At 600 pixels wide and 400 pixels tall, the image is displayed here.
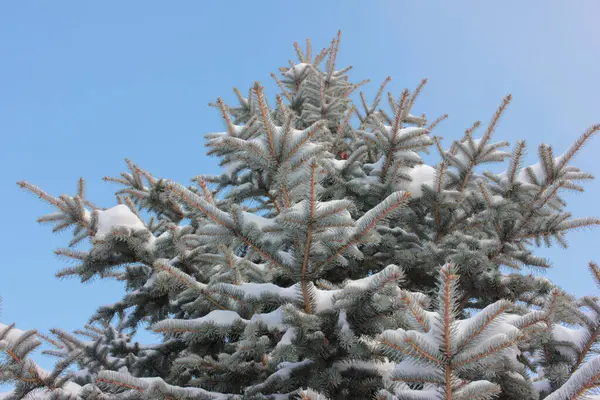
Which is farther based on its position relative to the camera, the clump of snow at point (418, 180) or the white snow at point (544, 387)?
the clump of snow at point (418, 180)

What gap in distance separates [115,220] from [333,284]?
84.4 inches

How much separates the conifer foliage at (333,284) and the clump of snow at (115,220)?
0.02m

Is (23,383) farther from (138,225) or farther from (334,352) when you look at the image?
(334,352)

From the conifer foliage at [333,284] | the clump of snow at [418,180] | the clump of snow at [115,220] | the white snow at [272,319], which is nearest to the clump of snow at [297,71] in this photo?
the conifer foliage at [333,284]

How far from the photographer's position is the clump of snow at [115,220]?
4230 millimetres

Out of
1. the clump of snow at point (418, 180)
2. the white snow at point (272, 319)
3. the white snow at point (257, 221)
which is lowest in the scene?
the white snow at point (272, 319)

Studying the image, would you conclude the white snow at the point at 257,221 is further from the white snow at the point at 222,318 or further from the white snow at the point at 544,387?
the white snow at the point at 544,387

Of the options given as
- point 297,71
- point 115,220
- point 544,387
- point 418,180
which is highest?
point 297,71

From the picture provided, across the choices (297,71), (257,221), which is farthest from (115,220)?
(297,71)

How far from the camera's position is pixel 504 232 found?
408 centimetres

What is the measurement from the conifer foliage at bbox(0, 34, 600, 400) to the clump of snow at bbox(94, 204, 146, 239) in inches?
0.6

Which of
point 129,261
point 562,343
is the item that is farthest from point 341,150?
point 562,343

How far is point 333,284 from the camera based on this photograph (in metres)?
4.16

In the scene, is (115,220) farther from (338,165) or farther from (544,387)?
(544,387)
